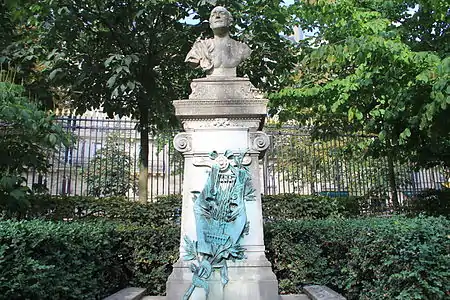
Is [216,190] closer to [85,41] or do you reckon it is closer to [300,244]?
[300,244]

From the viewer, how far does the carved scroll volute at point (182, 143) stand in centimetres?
559

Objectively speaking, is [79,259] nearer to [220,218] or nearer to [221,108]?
[220,218]

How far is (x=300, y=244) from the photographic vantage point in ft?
21.0

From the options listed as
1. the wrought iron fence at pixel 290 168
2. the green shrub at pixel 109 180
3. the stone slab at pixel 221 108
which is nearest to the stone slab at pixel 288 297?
the stone slab at pixel 221 108

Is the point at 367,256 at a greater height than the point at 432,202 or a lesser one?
lesser

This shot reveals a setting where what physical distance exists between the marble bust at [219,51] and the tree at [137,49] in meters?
2.32

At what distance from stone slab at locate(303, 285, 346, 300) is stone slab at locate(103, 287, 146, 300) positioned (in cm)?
247

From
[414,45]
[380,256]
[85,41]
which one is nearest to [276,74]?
[414,45]

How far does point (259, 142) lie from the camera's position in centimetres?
558

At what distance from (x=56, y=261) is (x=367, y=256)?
12.4ft

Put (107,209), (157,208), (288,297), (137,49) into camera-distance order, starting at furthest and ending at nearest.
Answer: (107,209) → (157,208) → (137,49) → (288,297)

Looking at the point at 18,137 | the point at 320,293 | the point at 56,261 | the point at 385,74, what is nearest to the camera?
the point at 56,261

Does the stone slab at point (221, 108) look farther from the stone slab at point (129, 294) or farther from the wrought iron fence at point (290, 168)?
the wrought iron fence at point (290, 168)

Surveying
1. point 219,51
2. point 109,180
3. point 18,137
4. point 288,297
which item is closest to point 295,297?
point 288,297
